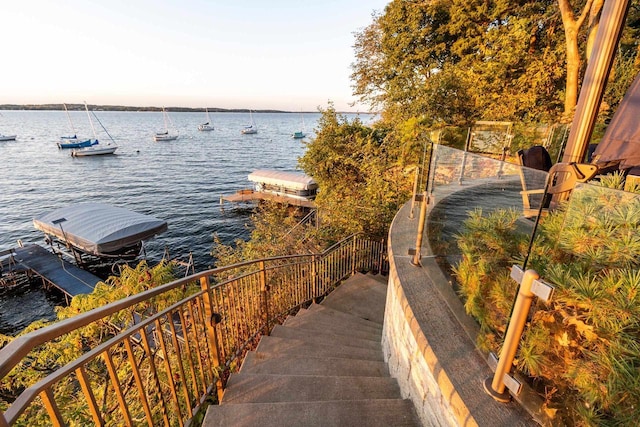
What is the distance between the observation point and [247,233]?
19.9 meters

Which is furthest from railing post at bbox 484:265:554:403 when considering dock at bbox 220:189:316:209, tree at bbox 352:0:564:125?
dock at bbox 220:189:316:209

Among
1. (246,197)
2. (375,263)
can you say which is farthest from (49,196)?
(375,263)

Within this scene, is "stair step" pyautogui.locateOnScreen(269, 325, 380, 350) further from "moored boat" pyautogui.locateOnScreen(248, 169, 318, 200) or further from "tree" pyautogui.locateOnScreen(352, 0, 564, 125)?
"moored boat" pyautogui.locateOnScreen(248, 169, 318, 200)

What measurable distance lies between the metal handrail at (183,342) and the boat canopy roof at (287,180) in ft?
48.3

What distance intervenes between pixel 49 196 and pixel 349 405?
33.7 meters

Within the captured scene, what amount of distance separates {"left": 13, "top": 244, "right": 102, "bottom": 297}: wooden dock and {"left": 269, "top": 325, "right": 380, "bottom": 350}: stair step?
41.5 feet

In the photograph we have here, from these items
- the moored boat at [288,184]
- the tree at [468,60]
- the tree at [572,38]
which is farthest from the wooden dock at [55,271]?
the tree at [572,38]

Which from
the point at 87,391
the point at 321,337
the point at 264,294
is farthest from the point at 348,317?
the point at 87,391

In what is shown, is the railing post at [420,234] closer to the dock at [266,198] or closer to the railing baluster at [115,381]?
the railing baluster at [115,381]

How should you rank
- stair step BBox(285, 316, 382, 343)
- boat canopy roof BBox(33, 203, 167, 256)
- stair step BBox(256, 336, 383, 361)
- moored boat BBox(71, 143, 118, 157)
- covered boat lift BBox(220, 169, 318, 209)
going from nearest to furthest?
stair step BBox(256, 336, 383, 361) < stair step BBox(285, 316, 382, 343) < boat canopy roof BBox(33, 203, 167, 256) < covered boat lift BBox(220, 169, 318, 209) < moored boat BBox(71, 143, 118, 157)

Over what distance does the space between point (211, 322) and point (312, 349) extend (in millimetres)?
1475

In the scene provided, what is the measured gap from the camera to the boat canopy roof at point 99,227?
13.6m

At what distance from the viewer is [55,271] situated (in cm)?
1378

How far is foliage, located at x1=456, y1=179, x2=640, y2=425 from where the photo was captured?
125 centimetres
